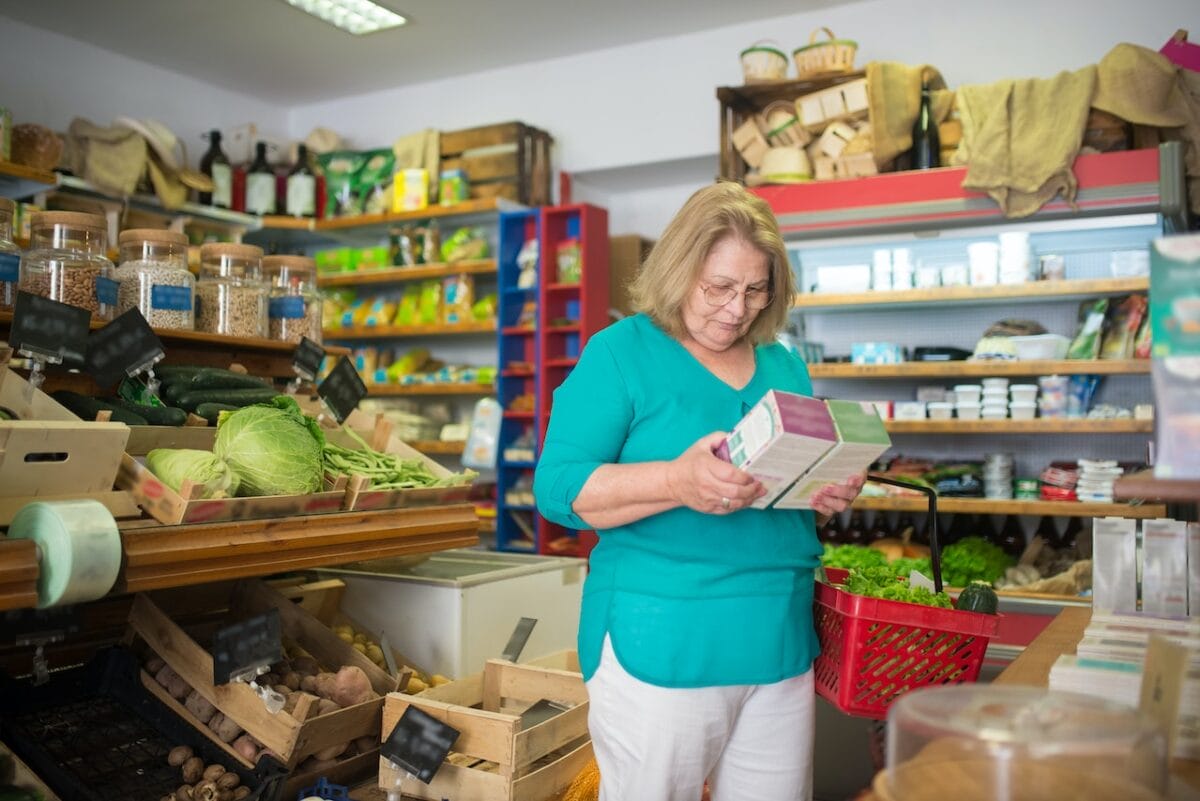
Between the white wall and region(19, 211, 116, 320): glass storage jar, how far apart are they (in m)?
4.27

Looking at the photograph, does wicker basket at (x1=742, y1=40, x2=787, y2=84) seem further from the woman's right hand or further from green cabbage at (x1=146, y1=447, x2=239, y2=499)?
the woman's right hand

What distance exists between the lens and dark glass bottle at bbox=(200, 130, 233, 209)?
696cm

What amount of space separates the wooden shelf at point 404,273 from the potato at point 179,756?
15.0ft

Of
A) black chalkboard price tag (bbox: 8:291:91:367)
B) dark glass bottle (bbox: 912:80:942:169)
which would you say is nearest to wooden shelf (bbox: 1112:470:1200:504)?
black chalkboard price tag (bbox: 8:291:91:367)

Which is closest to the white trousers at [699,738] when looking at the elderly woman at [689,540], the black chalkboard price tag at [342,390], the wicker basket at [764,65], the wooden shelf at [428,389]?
the elderly woman at [689,540]

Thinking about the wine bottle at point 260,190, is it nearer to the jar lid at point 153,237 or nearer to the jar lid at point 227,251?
the jar lid at point 227,251

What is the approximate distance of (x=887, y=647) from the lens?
193 cm

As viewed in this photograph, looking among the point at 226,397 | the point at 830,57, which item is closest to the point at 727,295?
the point at 226,397

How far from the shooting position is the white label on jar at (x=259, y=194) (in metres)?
7.17

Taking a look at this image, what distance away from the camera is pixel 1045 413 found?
466cm

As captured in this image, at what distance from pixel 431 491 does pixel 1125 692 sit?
191 cm

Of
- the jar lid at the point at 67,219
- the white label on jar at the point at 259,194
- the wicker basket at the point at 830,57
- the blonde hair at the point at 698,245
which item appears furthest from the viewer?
the white label on jar at the point at 259,194

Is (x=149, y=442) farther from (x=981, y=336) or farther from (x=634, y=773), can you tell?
(x=981, y=336)

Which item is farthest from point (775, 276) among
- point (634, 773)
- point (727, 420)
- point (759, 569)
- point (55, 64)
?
point (55, 64)
